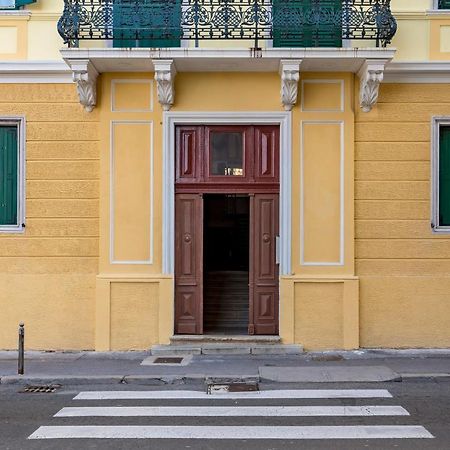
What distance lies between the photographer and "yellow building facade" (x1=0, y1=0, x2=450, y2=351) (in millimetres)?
11492

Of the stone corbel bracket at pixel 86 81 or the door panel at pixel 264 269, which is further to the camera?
the door panel at pixel 264 269

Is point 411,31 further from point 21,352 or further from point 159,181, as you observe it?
point 21,352

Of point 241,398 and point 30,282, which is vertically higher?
point 30,282

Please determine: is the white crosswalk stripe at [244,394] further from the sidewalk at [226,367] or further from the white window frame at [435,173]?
the white window frame at [435,173]

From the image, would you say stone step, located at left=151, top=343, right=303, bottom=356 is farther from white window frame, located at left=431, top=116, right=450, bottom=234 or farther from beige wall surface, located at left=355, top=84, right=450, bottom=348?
white window frame, located at left=431, top=116, right=450, bottom=234

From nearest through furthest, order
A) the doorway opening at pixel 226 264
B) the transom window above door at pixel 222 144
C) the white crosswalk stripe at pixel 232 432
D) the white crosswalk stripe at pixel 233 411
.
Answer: the white crosswalk stripe at pixel 232 432
the white crosswalk stripe at pixel 233 411
the transom window above door at pixel 222 144
the doorway opening at pixel 226 264

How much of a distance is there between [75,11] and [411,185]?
22.0 ft

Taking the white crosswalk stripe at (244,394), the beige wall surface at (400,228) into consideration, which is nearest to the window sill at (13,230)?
the white crosswalk stripe at (244,394)

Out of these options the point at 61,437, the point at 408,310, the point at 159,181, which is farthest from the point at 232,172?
the point at 61,437

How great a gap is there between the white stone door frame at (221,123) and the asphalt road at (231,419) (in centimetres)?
302

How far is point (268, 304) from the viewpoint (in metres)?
11.8

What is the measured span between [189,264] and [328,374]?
11.3 ft

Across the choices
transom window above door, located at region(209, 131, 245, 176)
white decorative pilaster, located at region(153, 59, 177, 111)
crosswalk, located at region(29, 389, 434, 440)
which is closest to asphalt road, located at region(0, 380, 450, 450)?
crosswalk, located at region(29, 389, 434, 440)

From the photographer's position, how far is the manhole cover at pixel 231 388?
352 inches
